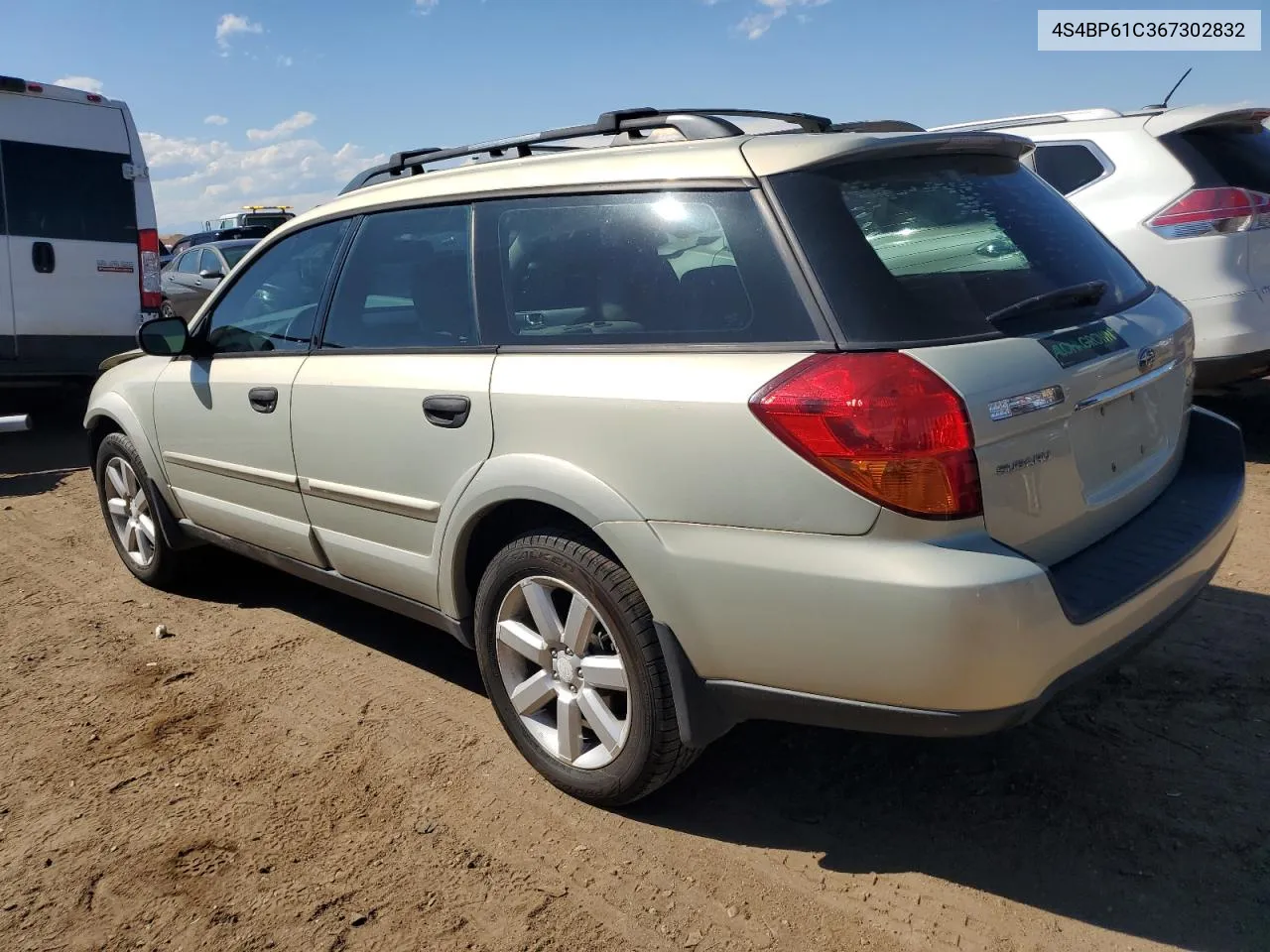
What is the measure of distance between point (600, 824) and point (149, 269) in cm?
754

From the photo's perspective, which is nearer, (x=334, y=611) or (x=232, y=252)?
(x=334, y=611)

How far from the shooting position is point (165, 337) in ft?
13.8

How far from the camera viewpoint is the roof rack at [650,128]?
2916 mm

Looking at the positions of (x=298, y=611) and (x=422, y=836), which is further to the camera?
(x=298, y=611)

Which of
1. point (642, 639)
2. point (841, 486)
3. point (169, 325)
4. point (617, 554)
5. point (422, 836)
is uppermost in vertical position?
point (169, 325)

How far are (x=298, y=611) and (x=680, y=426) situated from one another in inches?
111

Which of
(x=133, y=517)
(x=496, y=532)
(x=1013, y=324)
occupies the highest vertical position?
(x=1013, y=324)

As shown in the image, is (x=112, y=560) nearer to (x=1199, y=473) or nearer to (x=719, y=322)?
(x=719, y=322)

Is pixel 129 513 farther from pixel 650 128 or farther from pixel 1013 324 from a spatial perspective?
pixel 1013 324

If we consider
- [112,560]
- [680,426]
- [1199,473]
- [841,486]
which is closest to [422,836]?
[680,426]

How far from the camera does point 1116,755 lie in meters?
3.00

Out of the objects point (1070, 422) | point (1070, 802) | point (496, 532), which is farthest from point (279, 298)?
point (1070, 802)

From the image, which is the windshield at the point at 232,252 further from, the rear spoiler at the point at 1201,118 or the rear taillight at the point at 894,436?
the rear taillight at the point at 894,436

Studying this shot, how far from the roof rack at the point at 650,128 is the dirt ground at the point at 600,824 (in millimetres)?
1833
